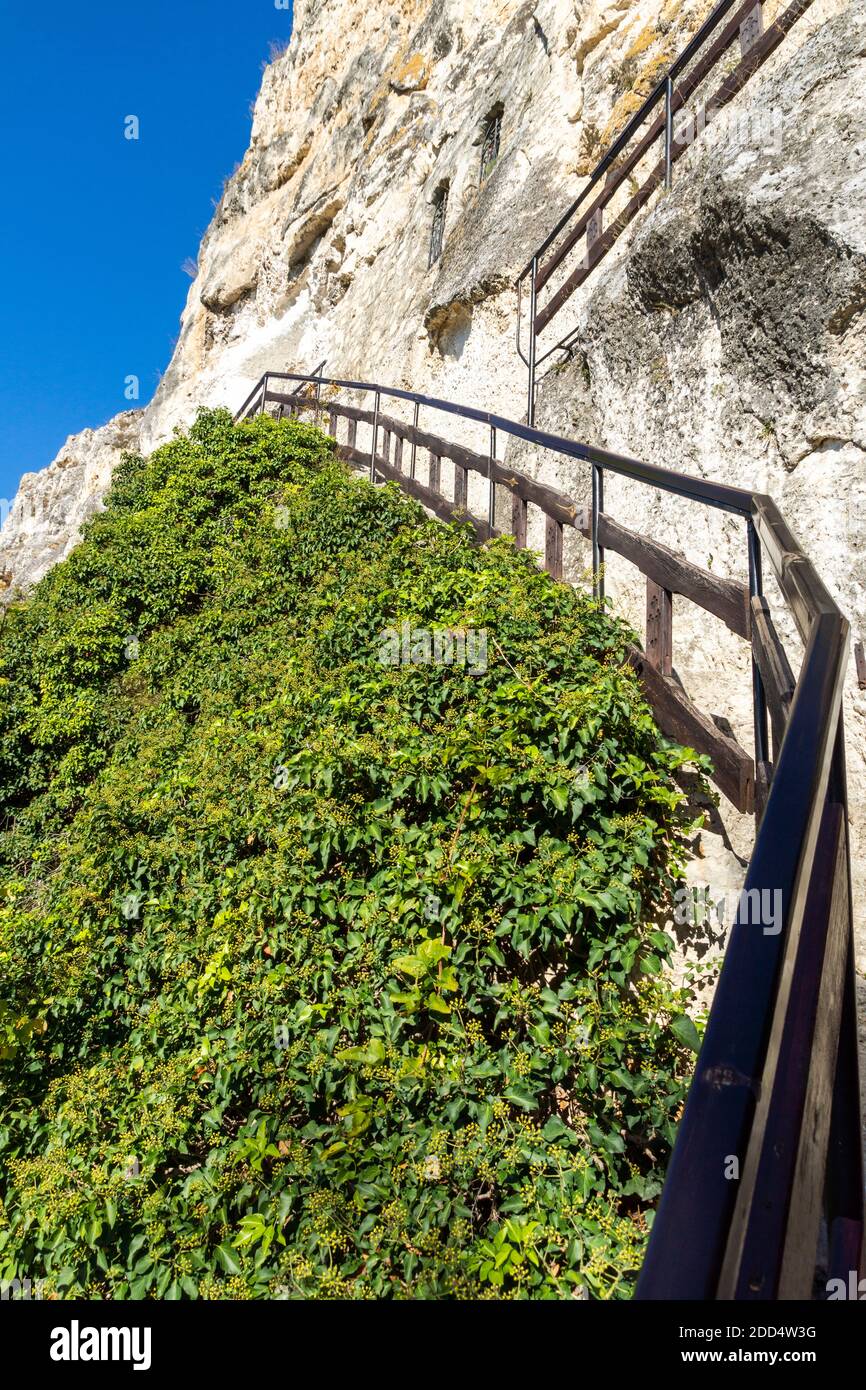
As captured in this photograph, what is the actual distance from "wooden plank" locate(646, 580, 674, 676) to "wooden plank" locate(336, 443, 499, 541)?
2.55 metres

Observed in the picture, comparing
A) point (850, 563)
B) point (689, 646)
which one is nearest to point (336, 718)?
point (689, 646)

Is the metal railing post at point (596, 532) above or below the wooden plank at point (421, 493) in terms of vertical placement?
below

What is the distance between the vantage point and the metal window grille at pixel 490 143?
39.5 feet

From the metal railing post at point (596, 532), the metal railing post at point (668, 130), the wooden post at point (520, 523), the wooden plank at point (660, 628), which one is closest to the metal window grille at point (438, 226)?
the metal railing post at point (668, 130)

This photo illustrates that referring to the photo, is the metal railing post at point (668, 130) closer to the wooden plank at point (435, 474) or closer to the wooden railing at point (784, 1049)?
the wooden plank at point (435, 474)

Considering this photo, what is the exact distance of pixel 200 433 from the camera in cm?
1210

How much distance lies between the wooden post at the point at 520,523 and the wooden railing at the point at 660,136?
2562 millimetres

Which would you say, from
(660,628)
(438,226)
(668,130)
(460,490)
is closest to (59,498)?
(438,226)

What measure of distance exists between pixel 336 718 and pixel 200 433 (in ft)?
31.4

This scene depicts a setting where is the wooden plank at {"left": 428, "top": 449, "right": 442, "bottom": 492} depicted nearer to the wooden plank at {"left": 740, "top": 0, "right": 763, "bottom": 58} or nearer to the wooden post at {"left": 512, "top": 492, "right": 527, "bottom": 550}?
the wooden post at {"left": 512, "top": 492, "right": 527, "bottom": 550}

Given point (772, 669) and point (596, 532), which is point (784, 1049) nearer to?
point (772, 669)

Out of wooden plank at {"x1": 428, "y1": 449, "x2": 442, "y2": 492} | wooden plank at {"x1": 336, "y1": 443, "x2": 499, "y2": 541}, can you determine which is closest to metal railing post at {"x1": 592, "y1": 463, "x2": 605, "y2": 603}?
wooden plank at {"x1": 336, "y1": 443, "x2": 499, "y2": 541}

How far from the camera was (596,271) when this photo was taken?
773 centimetres

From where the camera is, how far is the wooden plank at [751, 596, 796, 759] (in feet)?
7.00
